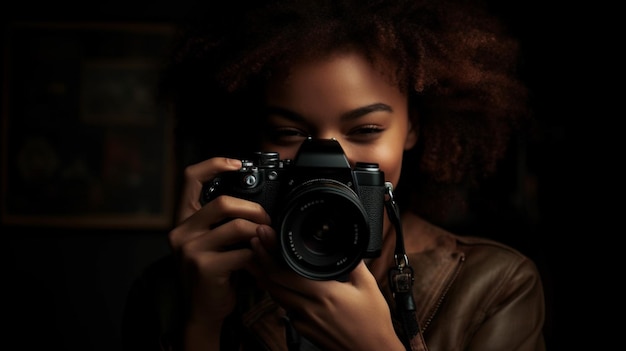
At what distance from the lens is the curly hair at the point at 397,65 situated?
2.78ft

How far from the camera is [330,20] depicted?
0.85 m

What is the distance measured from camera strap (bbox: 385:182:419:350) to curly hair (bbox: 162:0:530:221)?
7.0 inches

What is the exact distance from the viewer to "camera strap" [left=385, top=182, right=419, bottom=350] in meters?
0.79

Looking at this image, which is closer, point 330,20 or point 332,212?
point 332,212

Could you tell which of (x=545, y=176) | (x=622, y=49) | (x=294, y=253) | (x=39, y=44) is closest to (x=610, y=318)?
(x=545, y=176)

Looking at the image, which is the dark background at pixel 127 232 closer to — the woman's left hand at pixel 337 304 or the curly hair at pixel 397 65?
the curly hair at pixel 397 65

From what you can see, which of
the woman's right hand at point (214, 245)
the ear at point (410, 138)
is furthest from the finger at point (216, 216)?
the ear at point (410, 138)

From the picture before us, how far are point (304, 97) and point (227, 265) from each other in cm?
24

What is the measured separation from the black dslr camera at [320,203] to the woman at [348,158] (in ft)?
0.06

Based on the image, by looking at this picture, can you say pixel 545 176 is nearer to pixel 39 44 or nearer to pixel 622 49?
pixel 622 49

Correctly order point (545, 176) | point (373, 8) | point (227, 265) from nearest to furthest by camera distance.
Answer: point (227, 265) → point (373, 8) → point (545, 176)

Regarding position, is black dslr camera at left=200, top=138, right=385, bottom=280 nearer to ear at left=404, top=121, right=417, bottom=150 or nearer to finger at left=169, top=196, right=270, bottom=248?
finger at left=169, top=196, right=270, bottom=248

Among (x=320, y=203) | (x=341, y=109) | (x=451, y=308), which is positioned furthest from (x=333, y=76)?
(x=451, y=308)

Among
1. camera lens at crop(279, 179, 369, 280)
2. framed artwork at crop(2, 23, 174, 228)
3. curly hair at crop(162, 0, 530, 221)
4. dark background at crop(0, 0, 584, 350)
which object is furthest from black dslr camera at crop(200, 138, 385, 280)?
framed artwork at crop(2, 23, 174, 228)
